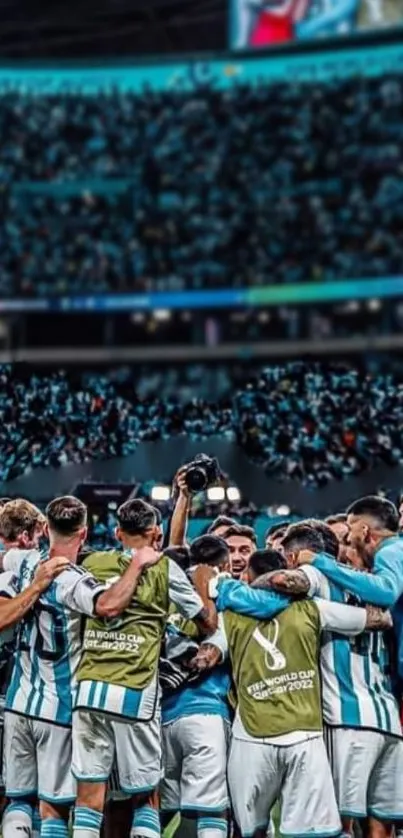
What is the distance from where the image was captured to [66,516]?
241 inches

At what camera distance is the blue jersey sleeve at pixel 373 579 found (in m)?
6.02

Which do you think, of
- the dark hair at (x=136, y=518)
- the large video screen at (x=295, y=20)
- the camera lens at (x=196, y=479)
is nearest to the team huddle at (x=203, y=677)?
the dark hair at (x=136, y=518)

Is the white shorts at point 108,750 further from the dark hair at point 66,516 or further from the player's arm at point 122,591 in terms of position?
the dark hair at point 66,516

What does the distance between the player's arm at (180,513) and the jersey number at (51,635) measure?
937 mm

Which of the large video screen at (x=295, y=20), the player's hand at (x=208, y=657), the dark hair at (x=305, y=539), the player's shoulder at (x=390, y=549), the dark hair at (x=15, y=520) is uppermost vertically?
the large video screen at (x=295, y=20)

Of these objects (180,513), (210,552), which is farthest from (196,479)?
(210,552)

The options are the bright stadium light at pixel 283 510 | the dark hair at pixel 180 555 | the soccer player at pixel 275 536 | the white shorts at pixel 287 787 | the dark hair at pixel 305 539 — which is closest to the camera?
the white shorts at pixel 287 787

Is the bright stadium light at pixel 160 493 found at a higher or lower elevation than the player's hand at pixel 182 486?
lower

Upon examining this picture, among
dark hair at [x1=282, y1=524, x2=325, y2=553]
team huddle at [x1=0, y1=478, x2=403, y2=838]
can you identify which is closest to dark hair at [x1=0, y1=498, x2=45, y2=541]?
team huddle at [x1=0, y1=478, x2=403, y2=838]

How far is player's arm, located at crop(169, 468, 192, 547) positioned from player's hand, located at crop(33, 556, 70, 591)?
1.01 metres

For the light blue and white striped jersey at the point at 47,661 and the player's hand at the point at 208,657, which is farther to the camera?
the player's hand at the point at 208,657

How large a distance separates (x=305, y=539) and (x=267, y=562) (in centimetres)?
21

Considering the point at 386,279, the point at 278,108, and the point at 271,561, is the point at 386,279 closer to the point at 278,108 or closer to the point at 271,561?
the point at 278,108

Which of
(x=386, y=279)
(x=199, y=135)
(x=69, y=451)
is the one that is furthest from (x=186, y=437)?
(x=199, y=135)
